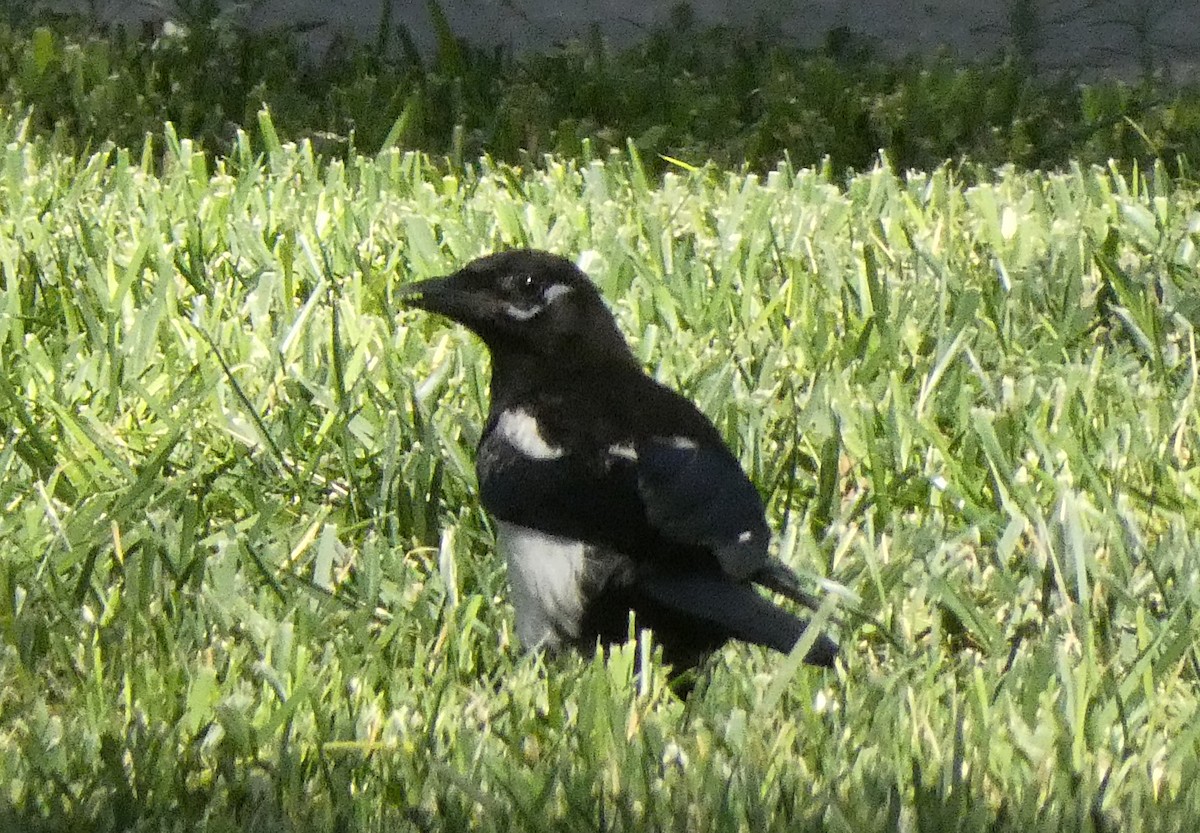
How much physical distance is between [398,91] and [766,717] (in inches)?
167

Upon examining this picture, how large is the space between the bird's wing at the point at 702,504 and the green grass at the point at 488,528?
0.19m

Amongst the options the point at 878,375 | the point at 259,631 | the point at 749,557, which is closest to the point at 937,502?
the point at 878,375

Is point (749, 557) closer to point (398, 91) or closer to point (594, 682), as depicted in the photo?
point (594, 682)

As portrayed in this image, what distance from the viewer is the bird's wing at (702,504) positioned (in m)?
2.75

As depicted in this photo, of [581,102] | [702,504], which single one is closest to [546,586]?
[702,504]

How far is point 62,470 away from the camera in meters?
3.54

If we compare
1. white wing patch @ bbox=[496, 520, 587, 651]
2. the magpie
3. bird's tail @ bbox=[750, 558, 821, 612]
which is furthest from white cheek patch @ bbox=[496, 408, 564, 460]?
bird's tail @ bbox=[750, 558, 821, 612]

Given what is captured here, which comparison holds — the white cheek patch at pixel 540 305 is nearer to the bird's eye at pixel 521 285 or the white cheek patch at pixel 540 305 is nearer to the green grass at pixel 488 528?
the bird's eye at pixel 521 285

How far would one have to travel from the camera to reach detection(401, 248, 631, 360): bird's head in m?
3.20

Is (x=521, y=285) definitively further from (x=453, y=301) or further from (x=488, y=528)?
(x=488, y=528)

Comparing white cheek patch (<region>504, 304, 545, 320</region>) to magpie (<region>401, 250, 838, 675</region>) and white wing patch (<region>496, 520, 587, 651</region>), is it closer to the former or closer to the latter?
magpie (<region>401, 250, 838, 675</region>)

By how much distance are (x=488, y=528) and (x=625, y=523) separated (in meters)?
0.67

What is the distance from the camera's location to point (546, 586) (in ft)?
9.40

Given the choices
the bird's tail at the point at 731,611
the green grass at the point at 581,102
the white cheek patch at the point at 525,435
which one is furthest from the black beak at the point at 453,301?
the green grass at the point at 581,102
